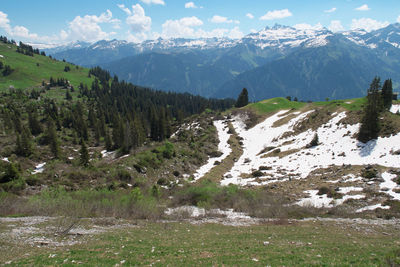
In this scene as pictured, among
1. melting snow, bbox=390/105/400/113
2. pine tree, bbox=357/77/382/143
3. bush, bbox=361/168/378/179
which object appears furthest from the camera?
melting snow, bbox=390/105/400/113

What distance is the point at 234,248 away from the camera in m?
11.8

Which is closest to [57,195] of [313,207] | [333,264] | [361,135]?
[333,264]

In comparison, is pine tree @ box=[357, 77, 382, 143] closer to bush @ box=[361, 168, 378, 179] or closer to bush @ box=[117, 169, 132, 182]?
bush @ box=[361, 168, 378, 179]

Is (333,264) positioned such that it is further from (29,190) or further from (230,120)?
(230,120)

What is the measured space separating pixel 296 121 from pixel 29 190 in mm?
64371

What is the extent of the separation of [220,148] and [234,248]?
154ft

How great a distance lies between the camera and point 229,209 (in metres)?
22.3

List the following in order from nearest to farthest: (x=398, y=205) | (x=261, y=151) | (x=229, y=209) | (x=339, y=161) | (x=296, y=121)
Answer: (x=398, y=205), (x=229, y=209), (x=339, y=161), (x=261, y=151), (x=296, y=121)

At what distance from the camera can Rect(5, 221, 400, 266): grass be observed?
9906 millimetres

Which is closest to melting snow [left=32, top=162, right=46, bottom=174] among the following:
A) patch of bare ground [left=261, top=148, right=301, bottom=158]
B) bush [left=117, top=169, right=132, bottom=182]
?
bush [left=117, top=169, right=132, bottom=182]

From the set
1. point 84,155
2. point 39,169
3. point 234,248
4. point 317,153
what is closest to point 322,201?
point 234,248

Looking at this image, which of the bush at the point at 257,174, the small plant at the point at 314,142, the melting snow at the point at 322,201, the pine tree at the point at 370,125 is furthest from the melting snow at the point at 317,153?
the melting snow at the point at 322,201

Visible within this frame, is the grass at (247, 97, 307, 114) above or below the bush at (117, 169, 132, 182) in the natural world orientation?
above

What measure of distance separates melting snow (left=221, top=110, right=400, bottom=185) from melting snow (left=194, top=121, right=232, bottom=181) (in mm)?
4634
